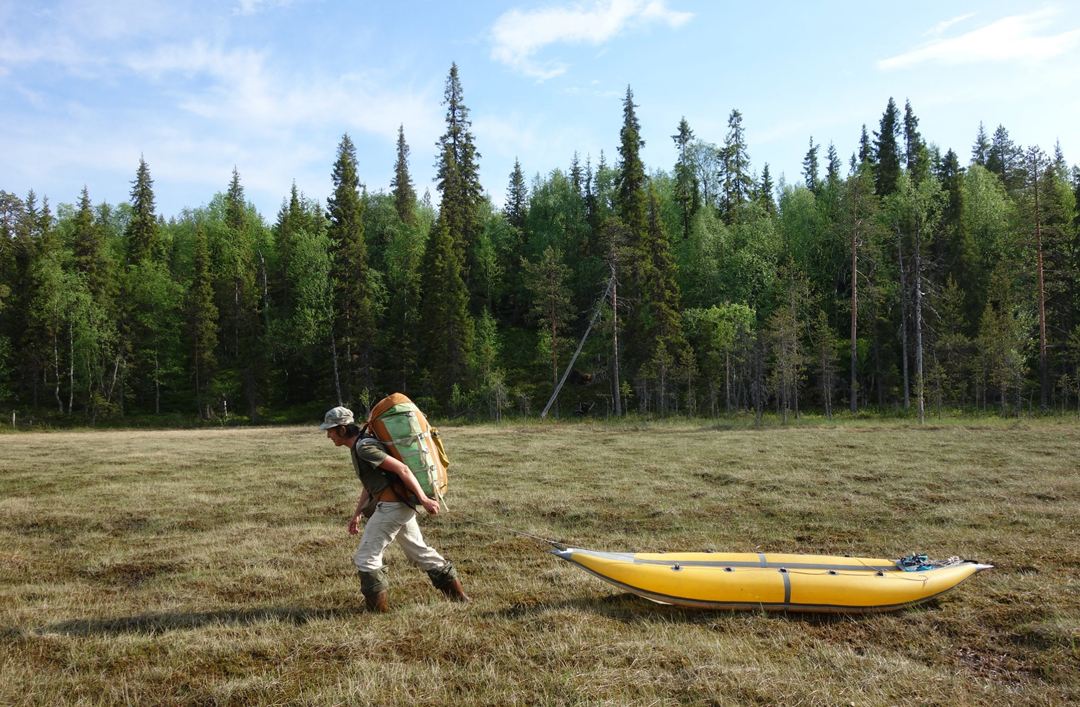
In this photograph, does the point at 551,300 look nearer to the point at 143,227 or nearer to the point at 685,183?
the point at 685,183

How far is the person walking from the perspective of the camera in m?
5.79

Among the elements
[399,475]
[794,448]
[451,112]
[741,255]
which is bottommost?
[794,448]

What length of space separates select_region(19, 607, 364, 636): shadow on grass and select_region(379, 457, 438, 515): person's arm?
56.1 inches

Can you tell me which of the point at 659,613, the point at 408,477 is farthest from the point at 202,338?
the point at 659,613

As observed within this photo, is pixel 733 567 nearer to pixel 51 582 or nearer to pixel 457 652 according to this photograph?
pixel 457 652

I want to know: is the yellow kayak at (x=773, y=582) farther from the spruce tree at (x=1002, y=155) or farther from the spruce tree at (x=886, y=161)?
the spruce tree at (x=1002, y=155)

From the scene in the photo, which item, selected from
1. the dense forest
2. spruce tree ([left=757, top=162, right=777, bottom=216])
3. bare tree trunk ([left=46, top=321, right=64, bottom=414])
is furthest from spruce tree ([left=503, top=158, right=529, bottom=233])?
bare tree trunk ([left=46, top=321, right=64, bottom=414])

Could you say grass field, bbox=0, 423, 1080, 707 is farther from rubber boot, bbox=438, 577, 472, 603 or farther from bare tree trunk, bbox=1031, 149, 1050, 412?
bare tree trunk, bbox=1031, 149, 1050, 412

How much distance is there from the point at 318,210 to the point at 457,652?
75205 mm

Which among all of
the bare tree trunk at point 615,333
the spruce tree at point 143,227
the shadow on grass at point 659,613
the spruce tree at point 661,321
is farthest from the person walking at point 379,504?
the spruce tree at point 143,227

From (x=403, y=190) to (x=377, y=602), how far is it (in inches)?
2669

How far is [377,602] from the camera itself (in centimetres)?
614

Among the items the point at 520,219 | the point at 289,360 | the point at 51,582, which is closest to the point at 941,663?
the point at 51,582

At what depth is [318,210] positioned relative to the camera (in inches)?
2906
